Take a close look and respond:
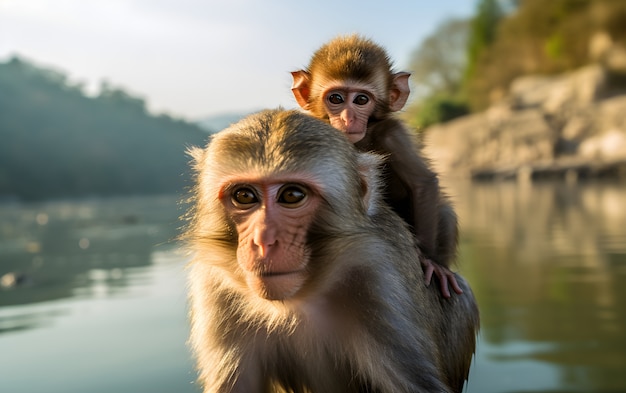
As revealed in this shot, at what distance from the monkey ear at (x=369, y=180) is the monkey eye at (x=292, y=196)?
9.6 inches

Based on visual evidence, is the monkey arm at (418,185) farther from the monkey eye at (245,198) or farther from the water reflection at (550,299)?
the water reflection at (550,299)

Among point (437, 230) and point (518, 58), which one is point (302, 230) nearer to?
point (437, 230)

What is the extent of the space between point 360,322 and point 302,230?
1.33 ft

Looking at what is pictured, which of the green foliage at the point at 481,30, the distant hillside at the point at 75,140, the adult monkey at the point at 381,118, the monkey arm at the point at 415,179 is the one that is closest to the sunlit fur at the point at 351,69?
the adult monkey at the point at 381,118

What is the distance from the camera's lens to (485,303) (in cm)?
565

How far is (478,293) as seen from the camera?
19.8ft

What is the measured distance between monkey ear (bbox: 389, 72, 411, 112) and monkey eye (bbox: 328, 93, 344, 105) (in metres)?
0.28

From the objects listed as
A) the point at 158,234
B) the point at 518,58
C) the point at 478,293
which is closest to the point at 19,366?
the point at 478,293

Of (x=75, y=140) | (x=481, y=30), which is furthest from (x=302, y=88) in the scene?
(x=75, y=140)

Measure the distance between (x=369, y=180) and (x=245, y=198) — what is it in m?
0.41

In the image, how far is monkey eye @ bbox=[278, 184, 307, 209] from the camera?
1.98 metres

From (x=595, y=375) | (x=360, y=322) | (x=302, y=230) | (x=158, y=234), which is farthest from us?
(x=158, y=234)

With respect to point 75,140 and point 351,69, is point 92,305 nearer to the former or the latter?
point 351,69

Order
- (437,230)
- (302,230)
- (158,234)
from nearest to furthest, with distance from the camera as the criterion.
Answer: (302,230) < (437,230) < (158,234)
